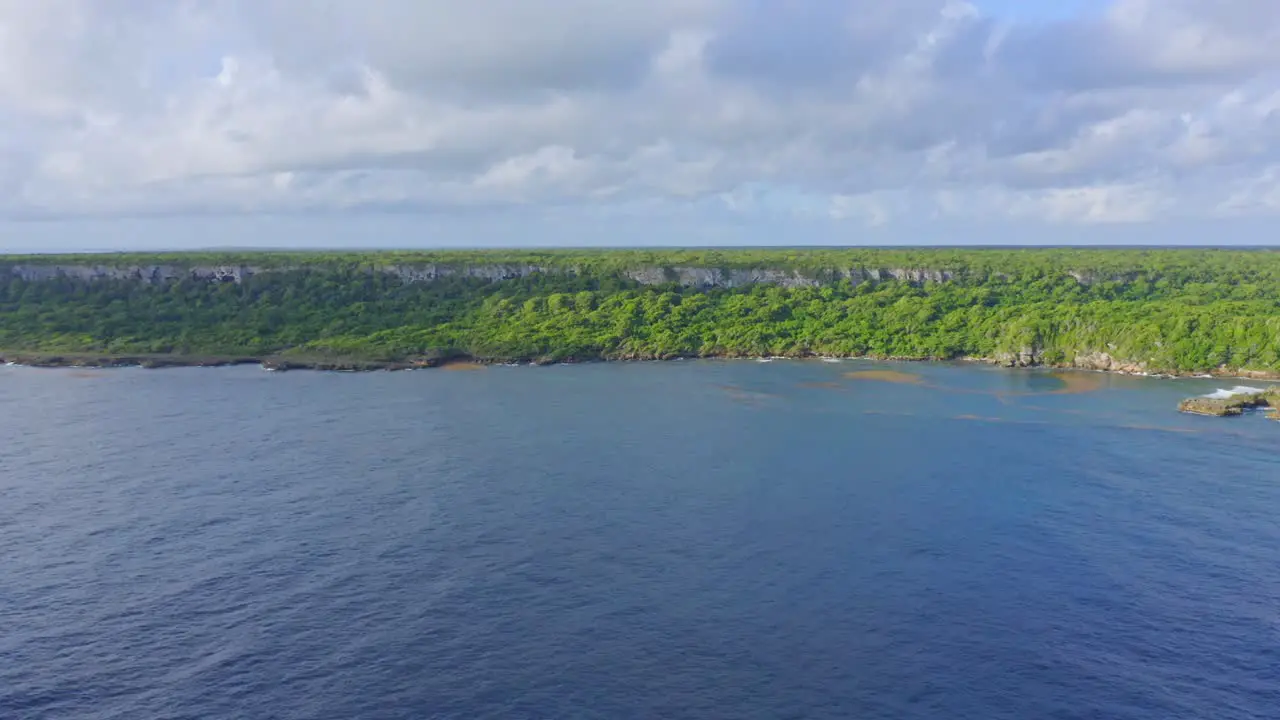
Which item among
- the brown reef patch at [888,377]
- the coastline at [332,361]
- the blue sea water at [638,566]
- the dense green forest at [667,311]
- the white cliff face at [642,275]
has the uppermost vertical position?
the white cliff face at [642,275]

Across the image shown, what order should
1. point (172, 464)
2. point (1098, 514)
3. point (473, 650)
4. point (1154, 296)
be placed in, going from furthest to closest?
1. point (1154, 296)
2. point (172, 464)
3. point (1098, 514)
4. point (473, 650)

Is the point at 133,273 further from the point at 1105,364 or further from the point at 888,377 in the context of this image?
the point at 1105,364

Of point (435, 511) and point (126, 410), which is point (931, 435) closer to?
point (435, 511)

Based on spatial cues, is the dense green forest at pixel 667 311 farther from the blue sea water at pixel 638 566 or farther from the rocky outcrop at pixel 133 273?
the blue sea water at pixel 638 566

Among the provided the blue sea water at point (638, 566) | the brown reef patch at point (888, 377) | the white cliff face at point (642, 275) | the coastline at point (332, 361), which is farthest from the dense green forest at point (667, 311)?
the blue sea water at point (638, 566)

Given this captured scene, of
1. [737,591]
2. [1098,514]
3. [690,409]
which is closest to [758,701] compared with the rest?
[737,591]

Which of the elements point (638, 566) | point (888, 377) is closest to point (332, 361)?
point (888, 377)

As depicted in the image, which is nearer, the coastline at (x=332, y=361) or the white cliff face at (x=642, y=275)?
the coastline at (x=332, y=361)
